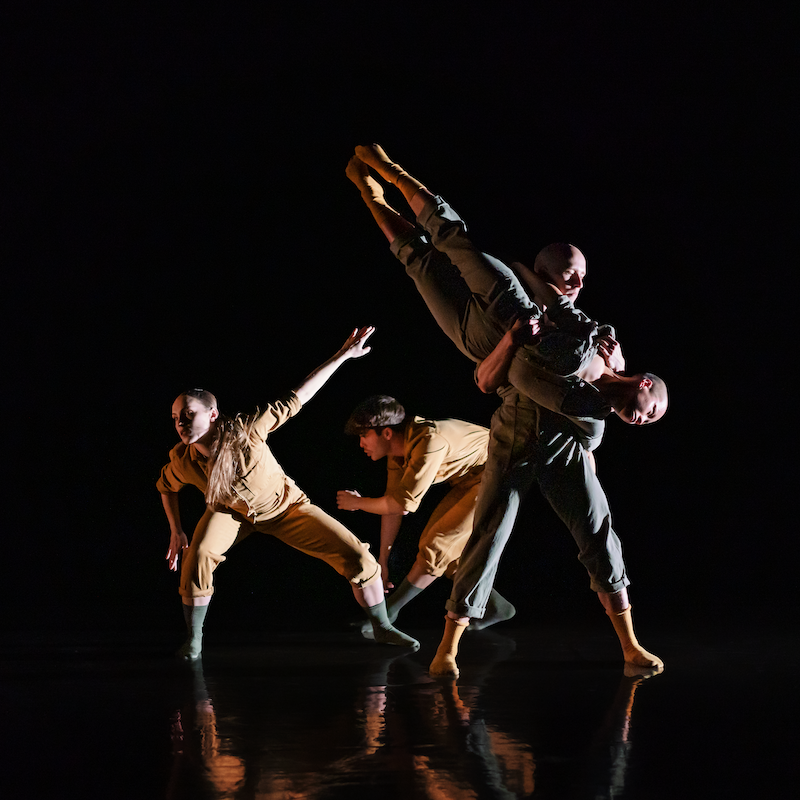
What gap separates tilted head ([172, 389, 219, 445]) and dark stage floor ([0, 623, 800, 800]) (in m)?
0.80

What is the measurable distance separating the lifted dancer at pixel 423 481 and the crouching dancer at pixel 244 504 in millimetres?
255

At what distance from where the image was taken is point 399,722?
2.33 meters

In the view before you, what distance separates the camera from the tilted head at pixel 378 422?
3717 mm

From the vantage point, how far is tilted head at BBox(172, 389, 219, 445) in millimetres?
3287

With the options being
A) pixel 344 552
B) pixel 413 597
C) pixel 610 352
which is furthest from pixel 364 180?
pixel 413 597

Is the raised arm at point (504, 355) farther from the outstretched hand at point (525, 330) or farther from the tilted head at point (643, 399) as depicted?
the tilted head at point (643, 399)

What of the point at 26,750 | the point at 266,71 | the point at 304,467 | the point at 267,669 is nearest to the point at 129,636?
the point at 267,669

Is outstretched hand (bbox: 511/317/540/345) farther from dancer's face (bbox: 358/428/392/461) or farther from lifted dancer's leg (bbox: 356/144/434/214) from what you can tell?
dancer's face (bbox: 358/428/392/461)

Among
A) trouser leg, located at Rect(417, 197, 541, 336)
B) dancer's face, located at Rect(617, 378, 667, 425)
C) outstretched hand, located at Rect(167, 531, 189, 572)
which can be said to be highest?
trouser leg, located at Rect(417, 197, 541, 336)

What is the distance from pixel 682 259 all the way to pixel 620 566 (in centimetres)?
206

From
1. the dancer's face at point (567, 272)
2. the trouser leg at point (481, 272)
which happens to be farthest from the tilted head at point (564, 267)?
the trouser leg at point (481, 272)

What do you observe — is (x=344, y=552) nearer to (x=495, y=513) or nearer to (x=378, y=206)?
(x=495, y=513)

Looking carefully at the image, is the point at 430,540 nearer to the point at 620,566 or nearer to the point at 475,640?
the point at 475,640

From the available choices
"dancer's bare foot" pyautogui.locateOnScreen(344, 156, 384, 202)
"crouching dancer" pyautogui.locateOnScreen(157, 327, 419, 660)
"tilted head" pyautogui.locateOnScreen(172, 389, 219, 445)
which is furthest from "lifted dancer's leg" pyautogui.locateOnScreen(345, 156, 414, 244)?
"tilted head" pyautogui.locateOnScreen(172, 389, 219, 445)
